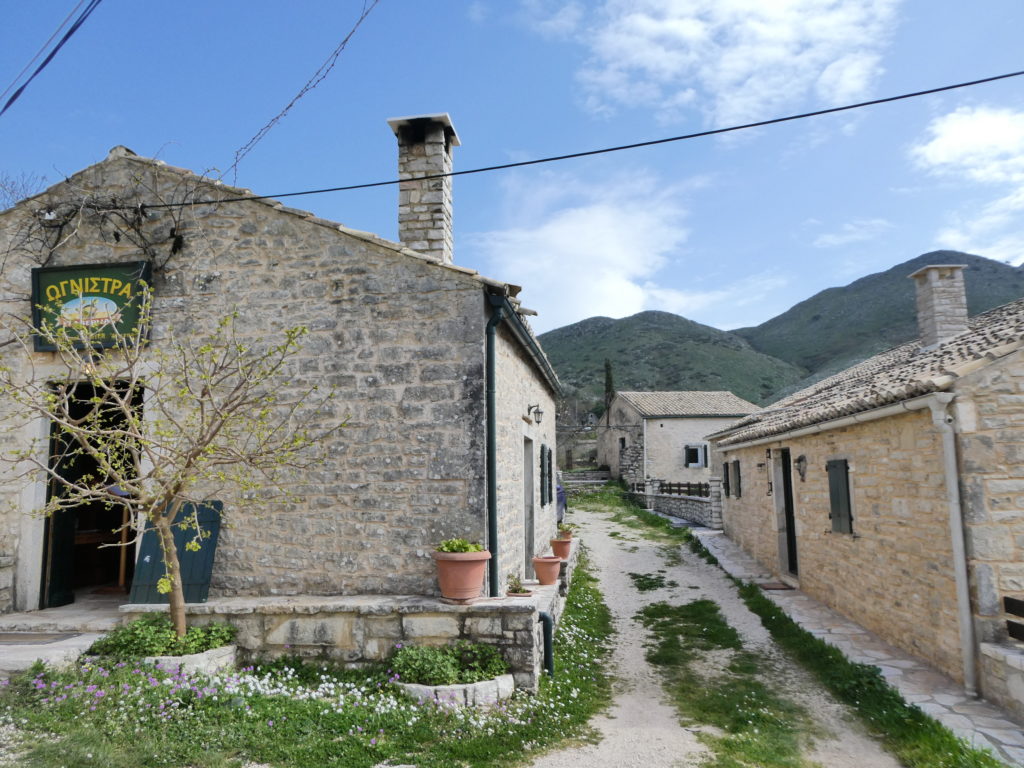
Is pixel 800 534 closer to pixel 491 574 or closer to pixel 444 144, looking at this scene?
pixel 491 574

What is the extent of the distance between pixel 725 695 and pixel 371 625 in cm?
349

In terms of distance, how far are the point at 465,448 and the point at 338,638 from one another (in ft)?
6.98

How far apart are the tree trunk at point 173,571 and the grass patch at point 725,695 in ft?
15.0

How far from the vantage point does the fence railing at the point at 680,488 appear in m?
23.3

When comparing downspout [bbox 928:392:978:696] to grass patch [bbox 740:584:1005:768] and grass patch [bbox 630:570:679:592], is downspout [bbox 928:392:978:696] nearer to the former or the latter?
grass patch [bbox 740:584:1005:768]

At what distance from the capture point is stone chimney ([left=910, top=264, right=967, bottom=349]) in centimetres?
1030

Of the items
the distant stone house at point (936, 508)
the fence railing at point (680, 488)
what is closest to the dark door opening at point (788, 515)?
the distant stone house at point (936, 508)

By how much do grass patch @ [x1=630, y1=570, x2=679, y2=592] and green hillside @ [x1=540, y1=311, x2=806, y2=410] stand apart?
39.7m

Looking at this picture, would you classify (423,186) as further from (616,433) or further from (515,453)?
(616,433)

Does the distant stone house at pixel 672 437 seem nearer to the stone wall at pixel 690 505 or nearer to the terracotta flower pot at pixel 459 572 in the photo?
the stone wall at pixel 690 505

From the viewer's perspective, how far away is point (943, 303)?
1045cm

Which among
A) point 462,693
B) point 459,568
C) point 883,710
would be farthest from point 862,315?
point 462,693

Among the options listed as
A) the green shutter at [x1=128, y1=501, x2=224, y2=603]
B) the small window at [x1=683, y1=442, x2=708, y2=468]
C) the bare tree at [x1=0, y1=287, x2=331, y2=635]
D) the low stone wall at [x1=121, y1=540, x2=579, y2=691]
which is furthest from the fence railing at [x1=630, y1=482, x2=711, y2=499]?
the green shutter at [x1=128, y1=501, x2=224, y2=603]

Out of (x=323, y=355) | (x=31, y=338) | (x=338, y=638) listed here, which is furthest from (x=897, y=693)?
(x=31, y=338)
